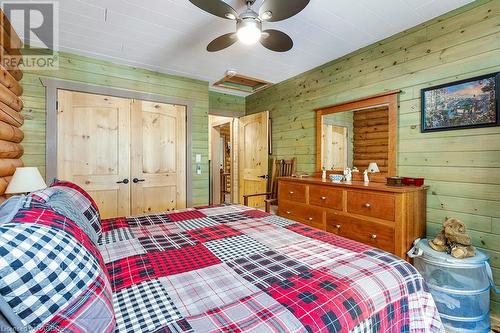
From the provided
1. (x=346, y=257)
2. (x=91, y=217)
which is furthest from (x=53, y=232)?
(x=346, y=257)

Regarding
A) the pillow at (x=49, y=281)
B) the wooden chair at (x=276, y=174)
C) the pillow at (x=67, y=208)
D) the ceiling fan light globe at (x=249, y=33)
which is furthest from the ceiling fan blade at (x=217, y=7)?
the wooden chair at (x=276, y=174)

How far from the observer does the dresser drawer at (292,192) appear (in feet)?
9.87

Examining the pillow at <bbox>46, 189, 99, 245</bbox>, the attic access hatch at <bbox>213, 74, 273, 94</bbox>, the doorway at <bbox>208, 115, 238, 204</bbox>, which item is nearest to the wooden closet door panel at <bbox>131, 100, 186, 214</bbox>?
the attic access hatch at <bbox>213, 74, 273, 94</bbox>

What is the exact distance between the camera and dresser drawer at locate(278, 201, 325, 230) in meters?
2.78

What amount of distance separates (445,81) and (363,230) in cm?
158

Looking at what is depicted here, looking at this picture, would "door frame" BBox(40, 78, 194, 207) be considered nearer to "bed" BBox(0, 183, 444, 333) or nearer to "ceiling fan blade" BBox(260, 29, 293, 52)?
"bed" BBox(0, 183, 444, 333)

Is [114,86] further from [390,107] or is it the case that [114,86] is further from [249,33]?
[390,107]

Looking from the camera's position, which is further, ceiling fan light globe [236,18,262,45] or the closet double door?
the closet double door

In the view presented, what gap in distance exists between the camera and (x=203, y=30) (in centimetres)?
249

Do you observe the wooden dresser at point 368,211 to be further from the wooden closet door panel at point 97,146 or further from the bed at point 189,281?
the wooden closet door panel at point 97,146

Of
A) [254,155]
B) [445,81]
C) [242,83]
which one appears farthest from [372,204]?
[242,83]

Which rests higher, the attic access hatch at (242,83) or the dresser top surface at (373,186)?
the attic access hatch at (242,83)

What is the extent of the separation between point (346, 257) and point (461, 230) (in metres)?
1.33

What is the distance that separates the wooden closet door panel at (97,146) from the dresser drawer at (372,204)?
2.97 metres
